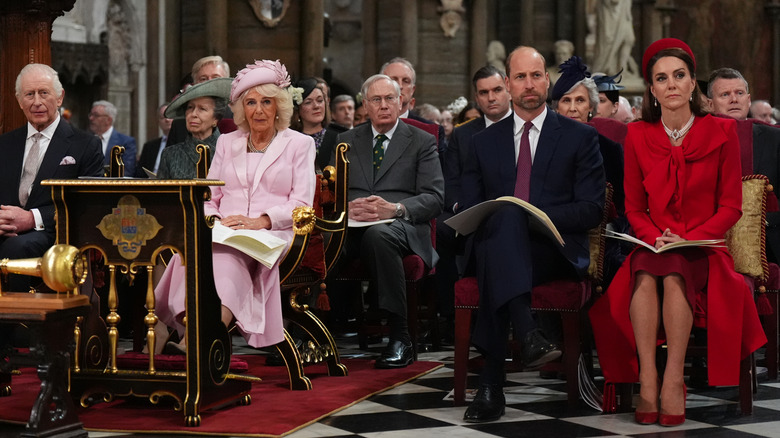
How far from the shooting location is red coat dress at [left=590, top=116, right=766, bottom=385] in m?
4.82

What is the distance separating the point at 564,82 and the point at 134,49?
10.5 meters

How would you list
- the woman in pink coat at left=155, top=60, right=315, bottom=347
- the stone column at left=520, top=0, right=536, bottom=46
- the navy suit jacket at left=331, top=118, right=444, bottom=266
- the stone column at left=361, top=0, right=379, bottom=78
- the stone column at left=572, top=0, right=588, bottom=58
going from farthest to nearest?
1. the stone column at left=572, top=0, right=588, bottom=58
2. the stone column at left=520, top=0, right=536, bottom=46
3. the stone column at left=361, top=0, right=379, bottom=78
4. the navy suit jacket at left=331, top=118, right=444, bottom=266
5. the woman in pink coat at left=155, top=60, right=315, bottom=347

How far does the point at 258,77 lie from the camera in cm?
557

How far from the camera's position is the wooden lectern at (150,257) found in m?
4.52

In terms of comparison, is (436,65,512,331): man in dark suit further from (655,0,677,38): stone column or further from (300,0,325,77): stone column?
(655,0,677,38): stone column

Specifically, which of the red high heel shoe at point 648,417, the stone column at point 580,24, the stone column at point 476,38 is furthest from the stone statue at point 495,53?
the red high heel shoe at point 648,417

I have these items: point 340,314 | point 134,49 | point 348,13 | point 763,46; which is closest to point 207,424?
point 340,314

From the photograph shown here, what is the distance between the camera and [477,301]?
16.4 ft

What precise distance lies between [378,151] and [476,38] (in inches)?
337

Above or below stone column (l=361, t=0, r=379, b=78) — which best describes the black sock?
below

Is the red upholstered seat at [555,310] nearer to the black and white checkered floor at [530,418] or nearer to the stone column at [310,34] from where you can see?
the black and white checkered floor at [530,418]

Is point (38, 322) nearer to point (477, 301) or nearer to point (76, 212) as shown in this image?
point (76, 212)

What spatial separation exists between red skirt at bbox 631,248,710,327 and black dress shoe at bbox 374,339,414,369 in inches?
64.8

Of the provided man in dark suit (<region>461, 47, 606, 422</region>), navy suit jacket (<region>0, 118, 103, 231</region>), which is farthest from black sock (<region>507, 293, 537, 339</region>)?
navy suit jacket (<region>0, 118, 103, 231</region>)
